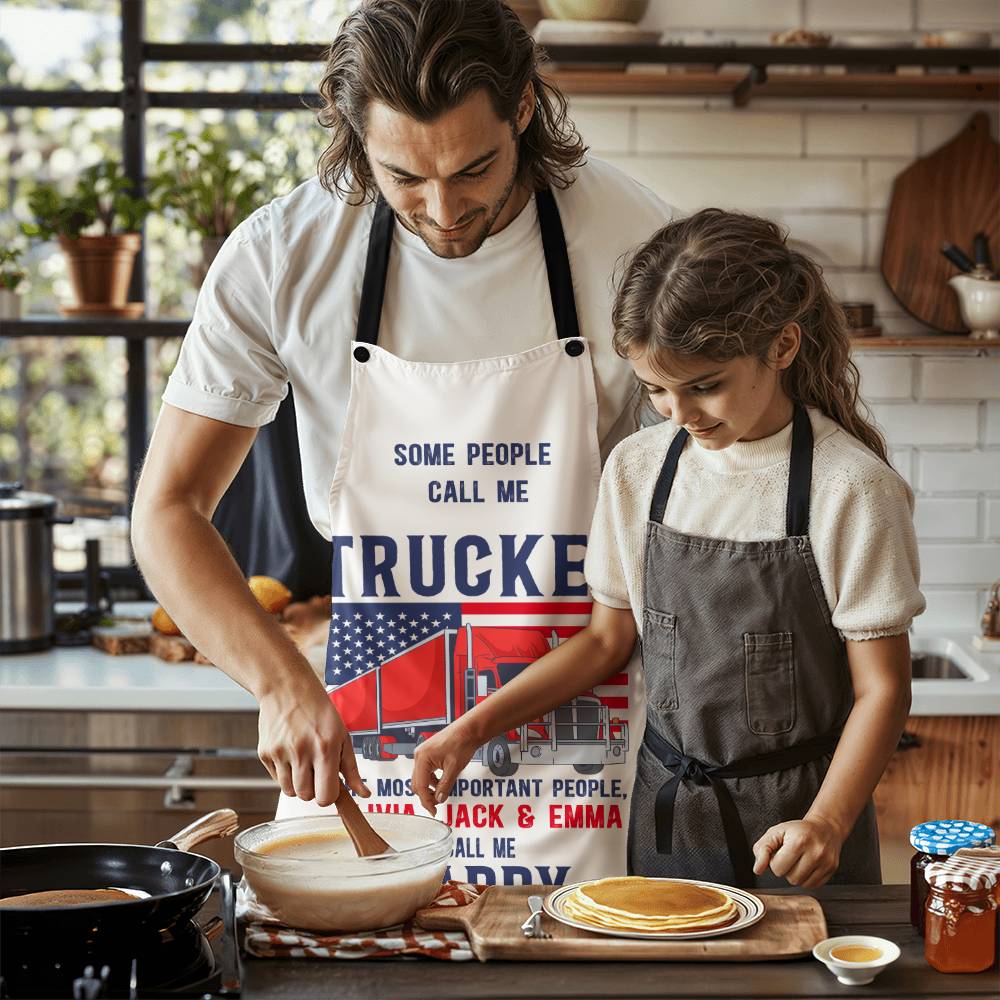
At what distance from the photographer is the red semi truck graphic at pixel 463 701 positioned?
1.90m

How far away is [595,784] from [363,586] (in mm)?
424

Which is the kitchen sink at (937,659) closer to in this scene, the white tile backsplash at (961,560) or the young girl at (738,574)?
the white tile backsplash at (961,560)

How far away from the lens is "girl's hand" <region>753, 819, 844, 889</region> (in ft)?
4.76

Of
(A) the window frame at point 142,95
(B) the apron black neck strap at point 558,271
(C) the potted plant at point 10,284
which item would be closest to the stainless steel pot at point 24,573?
(A) the window frame at point 142,95

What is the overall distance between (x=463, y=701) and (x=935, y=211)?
2.04 meters

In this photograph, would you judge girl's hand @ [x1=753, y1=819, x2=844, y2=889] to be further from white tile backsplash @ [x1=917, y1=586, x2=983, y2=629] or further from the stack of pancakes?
white tile backsplash @ [x1=917, y1=586, x2=983, y2=629]

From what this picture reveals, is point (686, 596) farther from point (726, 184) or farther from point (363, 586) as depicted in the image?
point (726, 184)

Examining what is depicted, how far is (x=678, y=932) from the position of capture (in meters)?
1.29

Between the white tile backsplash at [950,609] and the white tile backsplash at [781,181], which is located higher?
the white tile backsplash at [781,181]

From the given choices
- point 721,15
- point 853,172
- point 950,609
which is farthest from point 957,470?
point 721,15

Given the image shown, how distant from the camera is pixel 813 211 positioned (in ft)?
11.0

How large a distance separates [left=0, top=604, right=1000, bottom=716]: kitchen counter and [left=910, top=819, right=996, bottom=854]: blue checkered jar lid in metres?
1.48

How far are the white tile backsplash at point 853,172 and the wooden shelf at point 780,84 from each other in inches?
2.4

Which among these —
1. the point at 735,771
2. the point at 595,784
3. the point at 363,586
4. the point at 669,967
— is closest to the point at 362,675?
the point at 363,586
